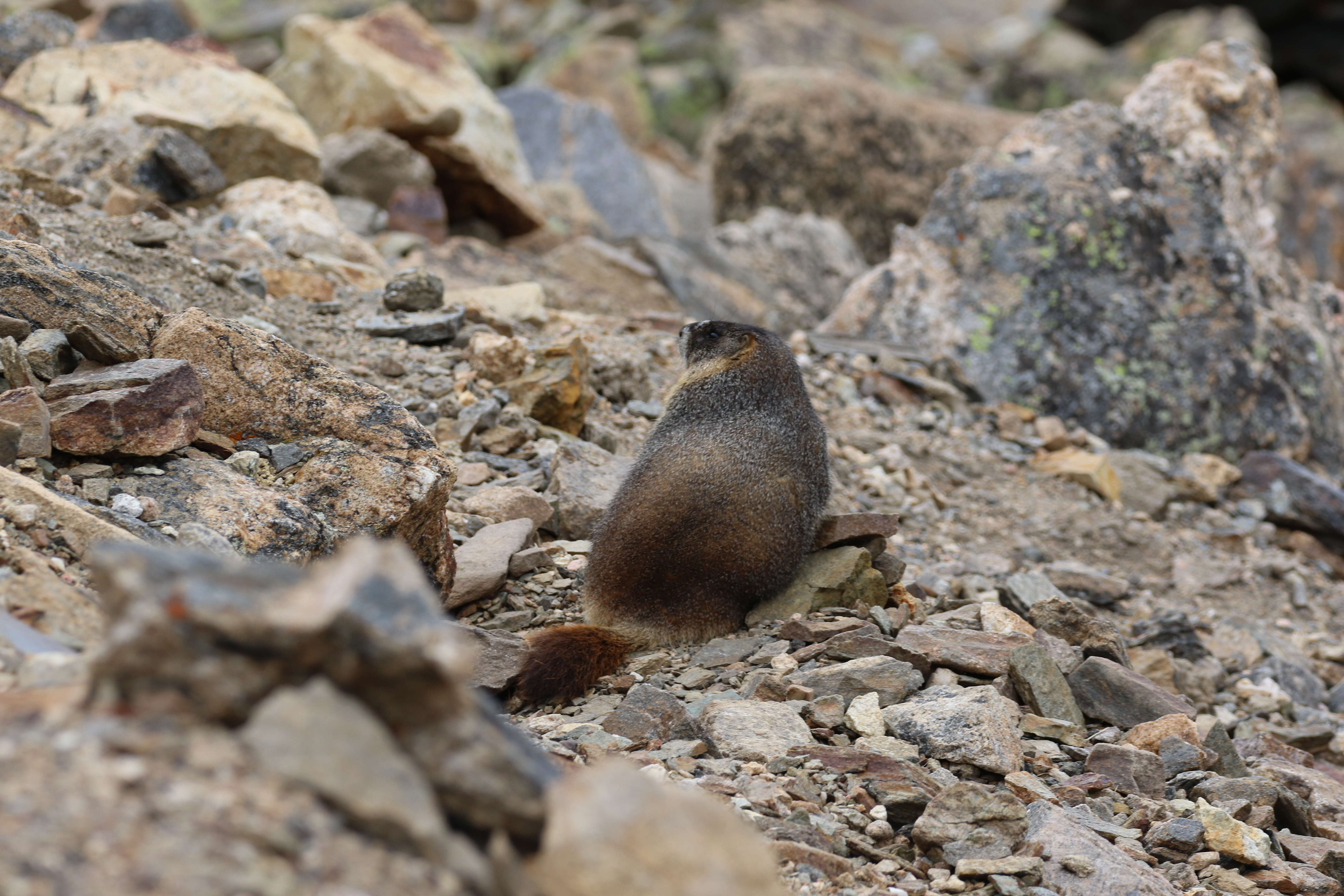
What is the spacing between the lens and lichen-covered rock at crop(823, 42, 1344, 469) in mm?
9070

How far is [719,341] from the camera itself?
5.77m

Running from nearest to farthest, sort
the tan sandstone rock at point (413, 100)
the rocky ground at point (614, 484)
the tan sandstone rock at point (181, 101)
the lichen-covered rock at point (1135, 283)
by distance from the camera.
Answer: the rocky ground at point (614, 484), the tan sandstone rock at point (181, 101), the lichen-covered rock at point (1135, 283), the tan sandstone rock at point (413, 100)

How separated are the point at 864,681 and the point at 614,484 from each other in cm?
225

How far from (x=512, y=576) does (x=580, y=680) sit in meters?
1.17

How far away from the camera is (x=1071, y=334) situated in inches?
359

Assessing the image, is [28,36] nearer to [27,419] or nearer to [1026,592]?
[27,419]

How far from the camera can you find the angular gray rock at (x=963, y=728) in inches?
150

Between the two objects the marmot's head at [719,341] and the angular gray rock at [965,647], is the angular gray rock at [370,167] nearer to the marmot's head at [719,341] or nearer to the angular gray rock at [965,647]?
the marmot's head at [719,341]

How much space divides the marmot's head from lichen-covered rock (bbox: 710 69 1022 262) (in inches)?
A: 338

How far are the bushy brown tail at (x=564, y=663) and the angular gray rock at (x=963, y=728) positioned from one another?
1.16 metres

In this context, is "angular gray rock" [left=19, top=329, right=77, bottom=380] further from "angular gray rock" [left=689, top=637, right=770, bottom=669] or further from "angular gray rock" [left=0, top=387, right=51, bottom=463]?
"angular gray rock" [left=689, top=637, right=770, bottom=669]

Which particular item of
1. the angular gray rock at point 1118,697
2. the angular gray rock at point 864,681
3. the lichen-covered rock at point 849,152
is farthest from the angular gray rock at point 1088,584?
the lichen-covered rock at point 849,152

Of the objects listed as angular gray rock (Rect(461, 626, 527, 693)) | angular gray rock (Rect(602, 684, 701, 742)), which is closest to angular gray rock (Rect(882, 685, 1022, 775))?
angular gray rock (Rect(602, 684, 701, 742))

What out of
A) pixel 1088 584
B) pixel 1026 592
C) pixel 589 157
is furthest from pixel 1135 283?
pixel 589 157
